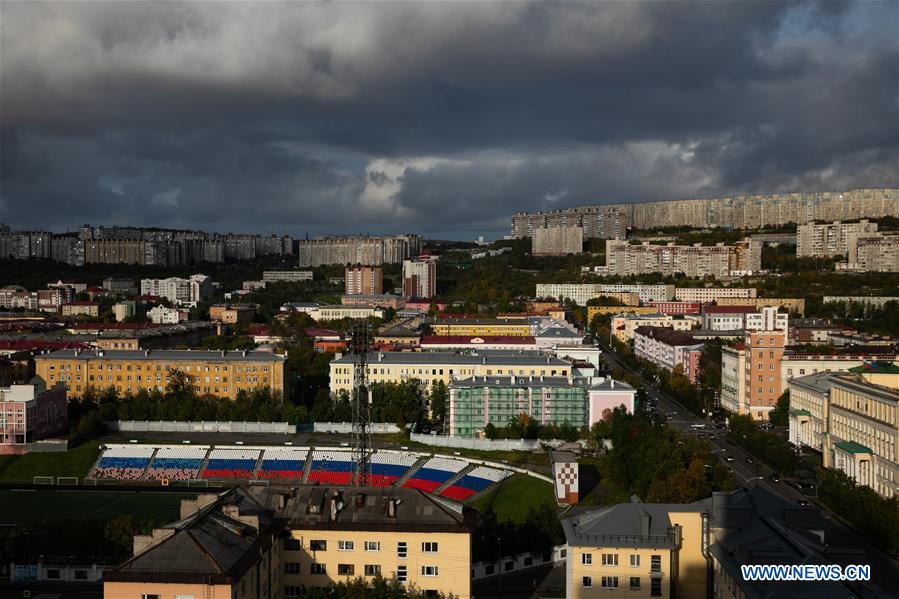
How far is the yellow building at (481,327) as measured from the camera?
4675cm

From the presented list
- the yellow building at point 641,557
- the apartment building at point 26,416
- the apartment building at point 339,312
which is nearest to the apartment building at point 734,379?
the yellow building at point 641,557

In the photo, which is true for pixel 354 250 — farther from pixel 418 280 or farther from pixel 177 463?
pixel 177 463

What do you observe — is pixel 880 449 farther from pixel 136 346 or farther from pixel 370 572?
pixel 136 346

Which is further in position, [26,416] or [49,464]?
[26,416]

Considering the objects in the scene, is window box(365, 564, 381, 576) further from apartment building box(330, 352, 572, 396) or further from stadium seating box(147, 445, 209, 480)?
apartment building box(330, 352, 572, 396)

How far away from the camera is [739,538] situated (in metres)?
11.8

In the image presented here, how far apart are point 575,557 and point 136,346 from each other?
33185 millimetres

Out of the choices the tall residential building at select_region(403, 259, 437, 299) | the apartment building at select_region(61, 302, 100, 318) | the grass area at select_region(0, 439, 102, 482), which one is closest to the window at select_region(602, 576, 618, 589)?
the grass area at select_region(0, 439, 102, 482)

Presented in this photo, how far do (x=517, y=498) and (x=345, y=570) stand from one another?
957 cm

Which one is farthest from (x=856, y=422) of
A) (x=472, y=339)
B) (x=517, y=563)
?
(x=472, y=339)

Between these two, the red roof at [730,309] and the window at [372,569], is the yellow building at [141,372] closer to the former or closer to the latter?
the window at [372,569]

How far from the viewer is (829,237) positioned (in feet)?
230

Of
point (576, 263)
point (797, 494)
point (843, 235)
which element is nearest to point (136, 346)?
point (797, 494)

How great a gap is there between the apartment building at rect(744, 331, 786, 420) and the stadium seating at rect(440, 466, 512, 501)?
1182cm
